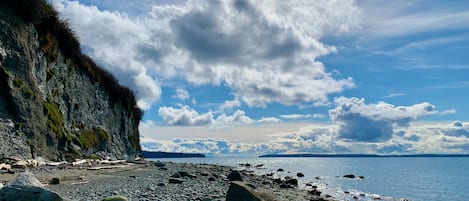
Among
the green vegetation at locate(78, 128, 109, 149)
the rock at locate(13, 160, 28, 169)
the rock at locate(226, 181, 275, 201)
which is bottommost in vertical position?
the rock at locate(226, 181, 275, 201)

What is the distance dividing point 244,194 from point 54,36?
32.2 metres

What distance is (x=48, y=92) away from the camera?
125 feet

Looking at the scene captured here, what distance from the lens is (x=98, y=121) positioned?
165 feet

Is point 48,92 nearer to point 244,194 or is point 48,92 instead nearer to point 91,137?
point 91,137

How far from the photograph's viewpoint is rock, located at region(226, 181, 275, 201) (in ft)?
45.5

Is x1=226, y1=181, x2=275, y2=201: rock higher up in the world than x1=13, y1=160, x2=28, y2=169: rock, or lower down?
lower down

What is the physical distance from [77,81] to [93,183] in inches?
1049

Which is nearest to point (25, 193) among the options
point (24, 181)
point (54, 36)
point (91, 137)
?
point (24, 181)

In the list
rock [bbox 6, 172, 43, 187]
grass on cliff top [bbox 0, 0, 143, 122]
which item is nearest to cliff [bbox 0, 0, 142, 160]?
grass on cliff top [bbox 0, 0, 143, 122]

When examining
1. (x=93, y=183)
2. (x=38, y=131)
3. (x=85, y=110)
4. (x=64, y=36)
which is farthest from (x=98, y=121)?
(x=93, y=183)

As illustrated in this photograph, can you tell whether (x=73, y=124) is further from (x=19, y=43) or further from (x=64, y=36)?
(x=19, y=43)

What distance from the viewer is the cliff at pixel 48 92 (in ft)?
99.9

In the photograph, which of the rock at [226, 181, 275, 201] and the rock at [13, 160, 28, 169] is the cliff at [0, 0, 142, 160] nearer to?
the rock at [13, 160, 28, 169]

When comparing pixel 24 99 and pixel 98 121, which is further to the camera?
pixel 98 121
